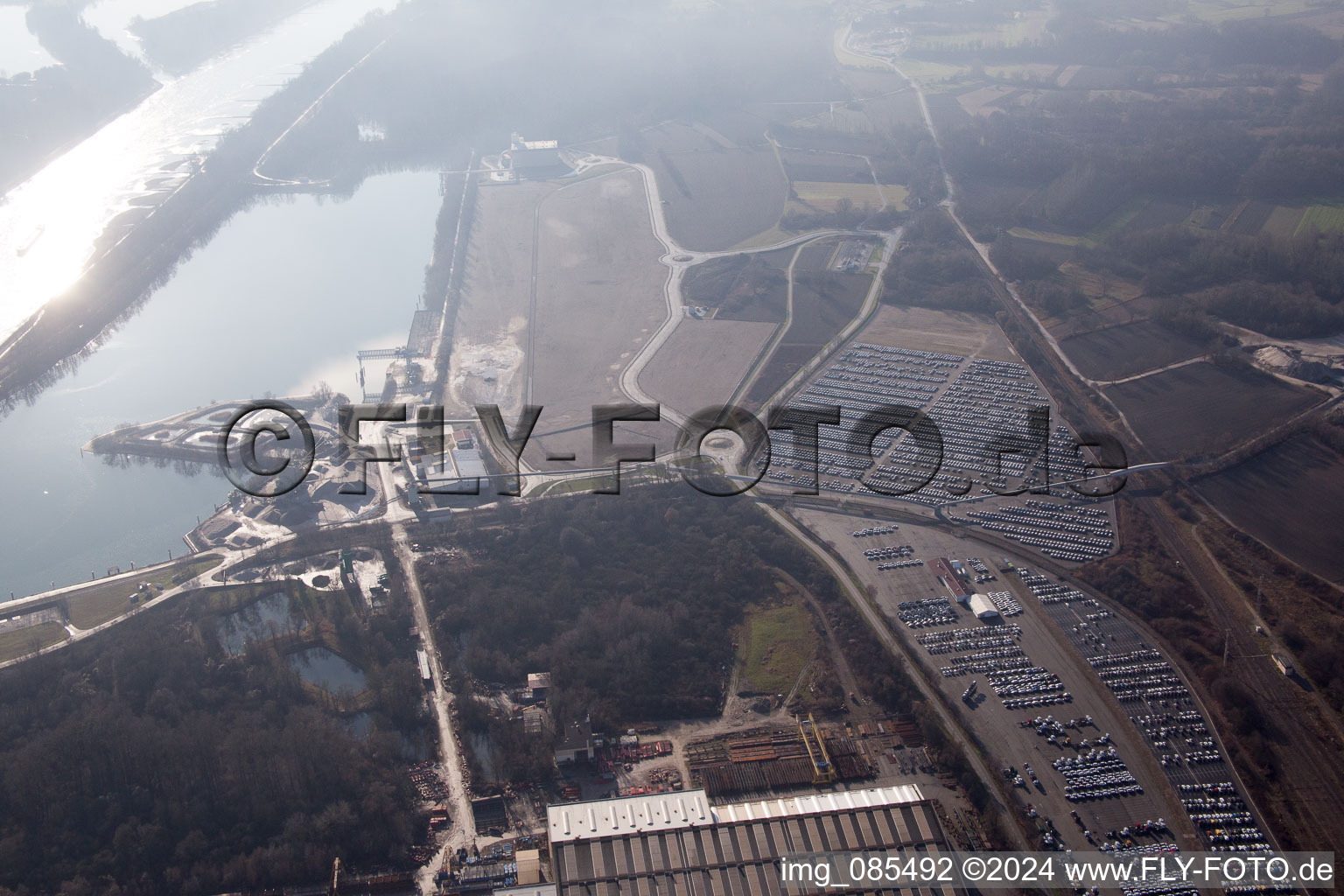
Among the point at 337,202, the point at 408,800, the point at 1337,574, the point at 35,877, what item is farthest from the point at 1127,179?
the point at 35,877

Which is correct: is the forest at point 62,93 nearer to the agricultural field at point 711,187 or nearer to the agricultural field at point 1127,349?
the agricultural field at point 711,187

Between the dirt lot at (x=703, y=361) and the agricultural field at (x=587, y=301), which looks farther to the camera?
the dirt lot at (x=703, y=361)

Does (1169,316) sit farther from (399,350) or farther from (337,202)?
(337,202)

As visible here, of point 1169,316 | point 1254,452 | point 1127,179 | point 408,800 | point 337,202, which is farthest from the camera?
point 337,202

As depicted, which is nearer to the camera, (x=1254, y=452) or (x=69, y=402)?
(x=1254, y=452)

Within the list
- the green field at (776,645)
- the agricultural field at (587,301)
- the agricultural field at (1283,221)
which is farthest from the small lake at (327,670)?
the agricultural field at (1283,221)

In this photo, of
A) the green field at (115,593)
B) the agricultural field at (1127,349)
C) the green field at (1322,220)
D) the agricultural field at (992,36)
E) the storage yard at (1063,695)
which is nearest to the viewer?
the storage yard at (1063,695)

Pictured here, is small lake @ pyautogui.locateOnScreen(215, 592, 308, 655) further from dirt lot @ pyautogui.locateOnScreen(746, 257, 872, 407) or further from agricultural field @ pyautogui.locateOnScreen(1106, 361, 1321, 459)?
agricultural field @ pyautogui.locateOnScreen(1106, 361, 1321, 459)

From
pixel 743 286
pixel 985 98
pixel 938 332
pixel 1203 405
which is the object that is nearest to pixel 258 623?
pixel 743 286
